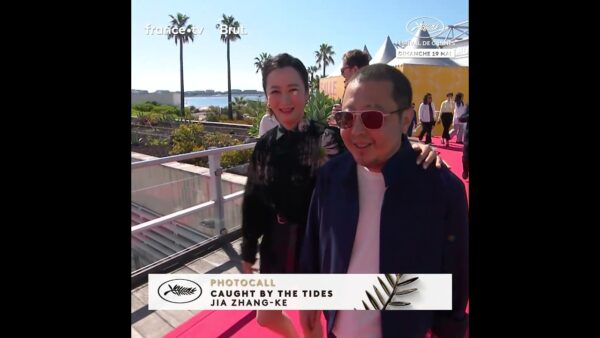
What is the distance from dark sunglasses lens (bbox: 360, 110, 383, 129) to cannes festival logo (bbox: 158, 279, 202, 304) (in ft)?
4.18

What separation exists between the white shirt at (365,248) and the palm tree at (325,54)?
1.81 feet

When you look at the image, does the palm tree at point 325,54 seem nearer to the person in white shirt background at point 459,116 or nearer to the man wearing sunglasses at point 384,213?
the man wearing sunglasses at point 384,213

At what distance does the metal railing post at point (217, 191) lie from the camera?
8.50 feet

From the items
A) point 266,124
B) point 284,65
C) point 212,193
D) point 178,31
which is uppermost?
point 178,31

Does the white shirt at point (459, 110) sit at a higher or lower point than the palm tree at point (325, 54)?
lower

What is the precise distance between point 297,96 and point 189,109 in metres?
0.72

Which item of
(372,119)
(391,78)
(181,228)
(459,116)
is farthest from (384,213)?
(181,228)

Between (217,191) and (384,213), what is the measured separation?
158 cm

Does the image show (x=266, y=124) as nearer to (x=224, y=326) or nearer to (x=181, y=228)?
(x=224, y=326)

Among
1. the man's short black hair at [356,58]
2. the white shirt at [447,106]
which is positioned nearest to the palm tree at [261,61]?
the man's short black hair at [356,58]

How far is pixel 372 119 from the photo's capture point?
141cm
